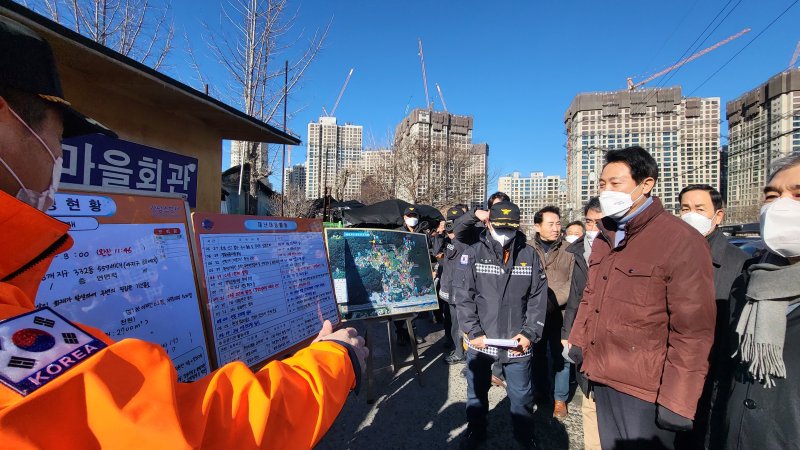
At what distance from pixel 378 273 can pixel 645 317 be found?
8.62 feet

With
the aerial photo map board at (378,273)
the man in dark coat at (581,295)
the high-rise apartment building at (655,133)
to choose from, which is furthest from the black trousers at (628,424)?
the high-rise apartment building at (655,133)

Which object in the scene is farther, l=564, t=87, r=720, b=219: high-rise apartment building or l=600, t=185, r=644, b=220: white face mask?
l=564, t=87, r=720, b=219: high-rise apartment building

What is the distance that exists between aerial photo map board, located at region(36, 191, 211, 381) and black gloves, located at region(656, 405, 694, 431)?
234cm

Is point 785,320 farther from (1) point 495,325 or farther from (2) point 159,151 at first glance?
(2) point 159,151

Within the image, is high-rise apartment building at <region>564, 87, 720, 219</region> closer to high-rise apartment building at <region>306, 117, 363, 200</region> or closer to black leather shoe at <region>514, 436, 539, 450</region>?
high-rise apartment building at <region>306, 117, 363, 200</region>

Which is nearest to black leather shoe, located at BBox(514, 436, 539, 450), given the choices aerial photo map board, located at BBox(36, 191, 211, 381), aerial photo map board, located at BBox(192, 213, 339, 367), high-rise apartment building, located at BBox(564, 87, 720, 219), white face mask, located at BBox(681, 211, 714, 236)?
aerial photo map board, located at BBox(192, 213, 339, 367)

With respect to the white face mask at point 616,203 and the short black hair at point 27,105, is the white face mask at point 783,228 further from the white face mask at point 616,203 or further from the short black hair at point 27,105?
the short black hair at point 27,105

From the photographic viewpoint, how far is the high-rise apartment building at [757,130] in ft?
61.9

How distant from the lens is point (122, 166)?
8.43 ft

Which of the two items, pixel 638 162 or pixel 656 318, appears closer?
pixel 656 318

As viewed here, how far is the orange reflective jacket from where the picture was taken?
24.1 inches

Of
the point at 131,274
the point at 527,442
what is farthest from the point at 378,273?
the point at 131,274

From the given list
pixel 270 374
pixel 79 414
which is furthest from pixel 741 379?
pixel 79 414

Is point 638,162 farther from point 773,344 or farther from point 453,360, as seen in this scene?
point 453,360
